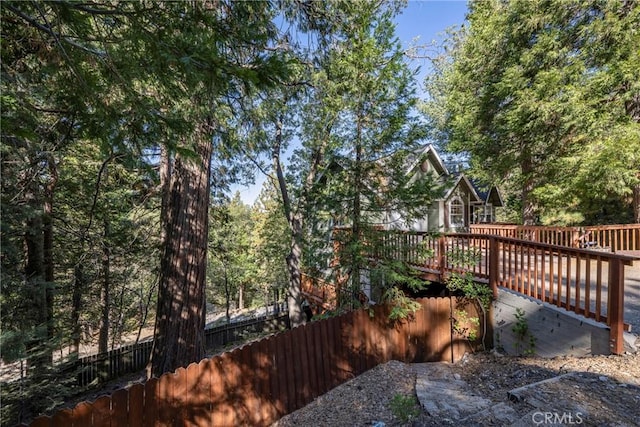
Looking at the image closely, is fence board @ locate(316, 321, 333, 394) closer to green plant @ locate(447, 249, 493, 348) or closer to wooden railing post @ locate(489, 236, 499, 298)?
green plant @ locate(447, 249, 493, 348)

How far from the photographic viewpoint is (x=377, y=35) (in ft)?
16.7

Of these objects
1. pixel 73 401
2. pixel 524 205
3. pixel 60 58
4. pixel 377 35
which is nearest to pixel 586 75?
pixel 524 205

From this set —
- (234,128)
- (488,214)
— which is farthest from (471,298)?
(488,214)

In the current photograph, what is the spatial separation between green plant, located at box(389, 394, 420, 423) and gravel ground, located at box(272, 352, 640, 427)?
0.02 m

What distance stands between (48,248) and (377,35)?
30.7ft

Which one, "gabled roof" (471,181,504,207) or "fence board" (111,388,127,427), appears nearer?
"fence board" (111,388,127,427)

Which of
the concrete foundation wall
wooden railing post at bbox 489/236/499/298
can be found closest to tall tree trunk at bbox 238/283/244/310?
wooden railing post at bbox 489/236/499/298

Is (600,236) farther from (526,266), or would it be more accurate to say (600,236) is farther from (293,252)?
(293,252)

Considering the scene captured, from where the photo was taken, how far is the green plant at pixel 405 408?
325cm

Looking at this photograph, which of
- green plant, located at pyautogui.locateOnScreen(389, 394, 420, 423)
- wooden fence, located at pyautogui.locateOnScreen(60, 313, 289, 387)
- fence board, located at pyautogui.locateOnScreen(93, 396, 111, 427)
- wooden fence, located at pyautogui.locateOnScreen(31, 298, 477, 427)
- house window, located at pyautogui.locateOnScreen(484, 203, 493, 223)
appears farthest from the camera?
house window, located at pyautogui.locateOnScreen(484, 203, 493, 223)

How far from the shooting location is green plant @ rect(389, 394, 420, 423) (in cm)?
325

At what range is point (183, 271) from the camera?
443 centimetres

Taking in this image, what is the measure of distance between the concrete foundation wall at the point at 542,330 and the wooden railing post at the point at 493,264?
12 cm

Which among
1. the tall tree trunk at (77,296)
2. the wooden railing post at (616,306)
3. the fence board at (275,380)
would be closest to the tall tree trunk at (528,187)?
the wooden railing post at (616,306)
